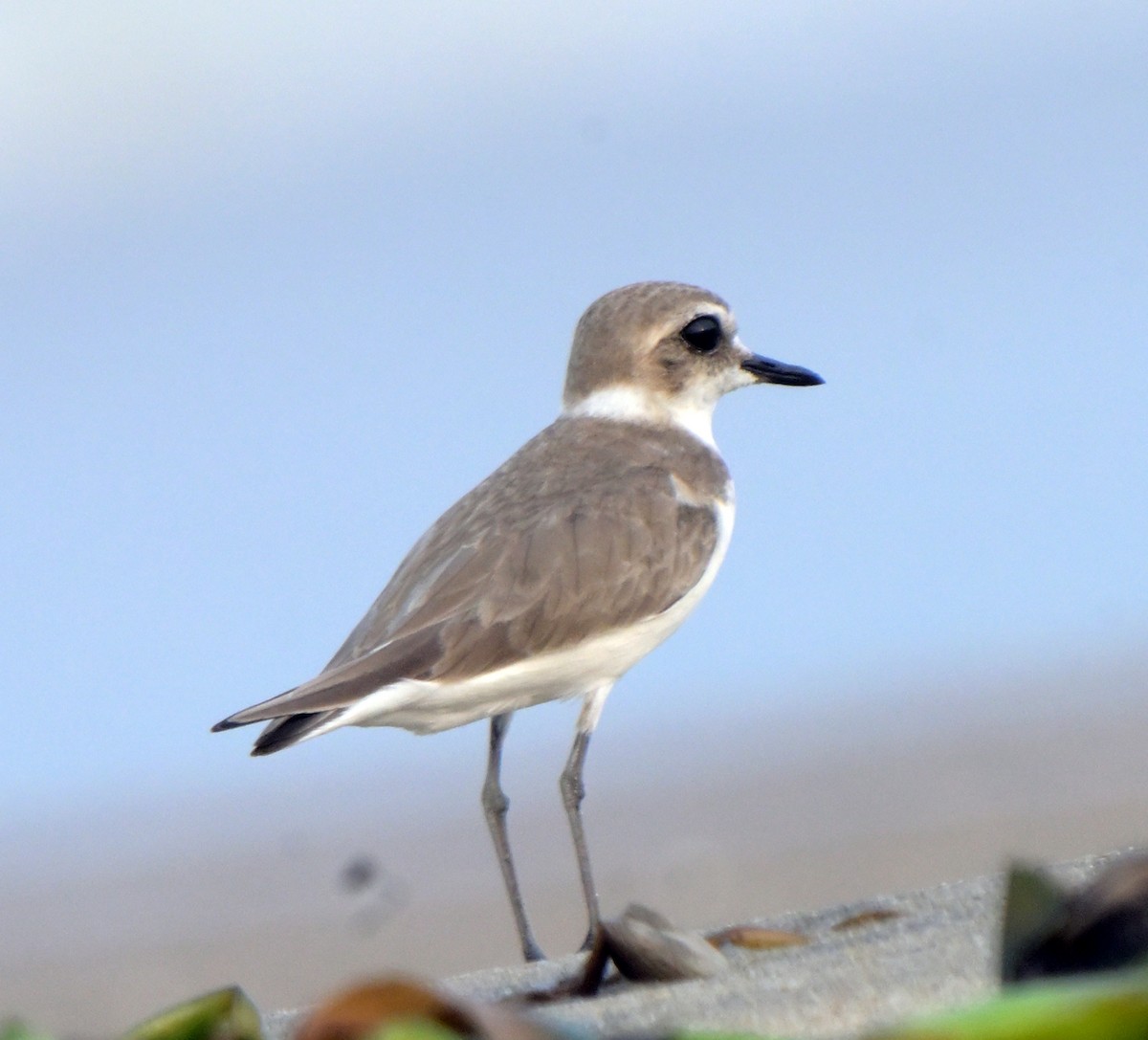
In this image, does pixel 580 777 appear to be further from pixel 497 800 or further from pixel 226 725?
pixel 226 725

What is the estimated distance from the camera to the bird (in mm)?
4961

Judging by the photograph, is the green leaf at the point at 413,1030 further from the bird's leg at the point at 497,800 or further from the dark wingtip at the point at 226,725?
the bird's leg at the point at 497,800

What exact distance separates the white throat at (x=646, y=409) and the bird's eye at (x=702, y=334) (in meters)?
0.18

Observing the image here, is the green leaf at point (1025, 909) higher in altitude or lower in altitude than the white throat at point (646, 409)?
lower

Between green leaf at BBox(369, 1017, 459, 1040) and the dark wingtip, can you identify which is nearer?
green leaf at BBox(369, 1017, 459, 1040)

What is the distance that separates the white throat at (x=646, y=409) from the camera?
20.6 feet

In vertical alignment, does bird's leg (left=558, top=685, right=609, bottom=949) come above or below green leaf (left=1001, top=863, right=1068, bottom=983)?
above

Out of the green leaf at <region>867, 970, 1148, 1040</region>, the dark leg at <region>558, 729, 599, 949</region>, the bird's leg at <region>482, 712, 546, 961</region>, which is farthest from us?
the bird's leg at <region>482, 712, 546, 961</region>

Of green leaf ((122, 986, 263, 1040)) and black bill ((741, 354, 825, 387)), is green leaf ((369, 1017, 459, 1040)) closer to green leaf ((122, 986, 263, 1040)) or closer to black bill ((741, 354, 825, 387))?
green leaf ((122, 986, 263, 1040))

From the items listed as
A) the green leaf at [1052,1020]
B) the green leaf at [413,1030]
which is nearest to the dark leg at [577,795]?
the green leaf at [413,1030]

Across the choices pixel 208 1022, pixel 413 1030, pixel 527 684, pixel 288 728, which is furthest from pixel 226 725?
pixel 413 1030

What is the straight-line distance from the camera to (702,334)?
21.0 feet

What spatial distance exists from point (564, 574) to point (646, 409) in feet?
3.84

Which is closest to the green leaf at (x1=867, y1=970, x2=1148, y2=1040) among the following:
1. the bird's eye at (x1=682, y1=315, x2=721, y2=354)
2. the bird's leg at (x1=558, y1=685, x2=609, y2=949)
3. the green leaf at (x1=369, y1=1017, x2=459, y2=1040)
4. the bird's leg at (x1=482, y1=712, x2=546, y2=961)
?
the green leaf at (x1=369, y1=1017, x2=459, y2=1040)
